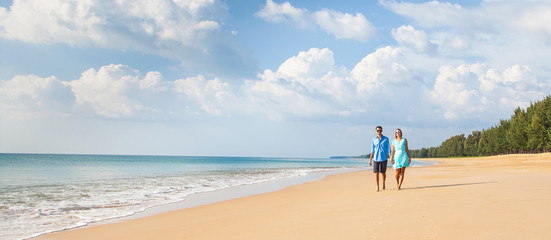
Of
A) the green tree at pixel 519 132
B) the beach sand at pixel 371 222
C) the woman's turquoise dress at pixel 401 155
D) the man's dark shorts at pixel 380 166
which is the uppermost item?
the green tree at pixel 519 132

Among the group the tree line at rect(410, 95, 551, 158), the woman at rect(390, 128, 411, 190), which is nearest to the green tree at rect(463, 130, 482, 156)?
the tree line at rect(410, 95, 551, 158)

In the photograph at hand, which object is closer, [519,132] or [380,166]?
[380,166]

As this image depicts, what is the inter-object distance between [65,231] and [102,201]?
5048mm

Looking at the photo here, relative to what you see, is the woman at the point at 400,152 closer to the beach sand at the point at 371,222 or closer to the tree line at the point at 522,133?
the beach sand at the point at 371,222

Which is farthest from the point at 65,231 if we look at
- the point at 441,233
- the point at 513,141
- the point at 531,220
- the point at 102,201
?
the point at 513,141

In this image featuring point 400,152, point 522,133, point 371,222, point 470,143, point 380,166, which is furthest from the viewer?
point 470,143

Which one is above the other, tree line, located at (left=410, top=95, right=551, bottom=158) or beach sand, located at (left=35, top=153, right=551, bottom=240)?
tree line, located at (left=410, top=95, right=551, bottom=158)

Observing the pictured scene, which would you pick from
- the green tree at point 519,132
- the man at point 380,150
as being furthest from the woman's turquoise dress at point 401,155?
the green tree at point 519,132

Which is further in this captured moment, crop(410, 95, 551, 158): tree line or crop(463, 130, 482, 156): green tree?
crop(463, 130, 482, 156): green tree

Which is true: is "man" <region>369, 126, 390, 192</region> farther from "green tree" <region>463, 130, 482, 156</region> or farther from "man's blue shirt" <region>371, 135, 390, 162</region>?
"green tree" <region>463, 130, 482, 156</region>

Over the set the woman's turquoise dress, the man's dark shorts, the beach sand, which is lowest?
the beach sand

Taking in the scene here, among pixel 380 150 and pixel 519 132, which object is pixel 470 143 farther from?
pixel 380 150

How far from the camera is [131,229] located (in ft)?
24.6

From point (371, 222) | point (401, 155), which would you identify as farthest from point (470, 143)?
point (371, 222)
